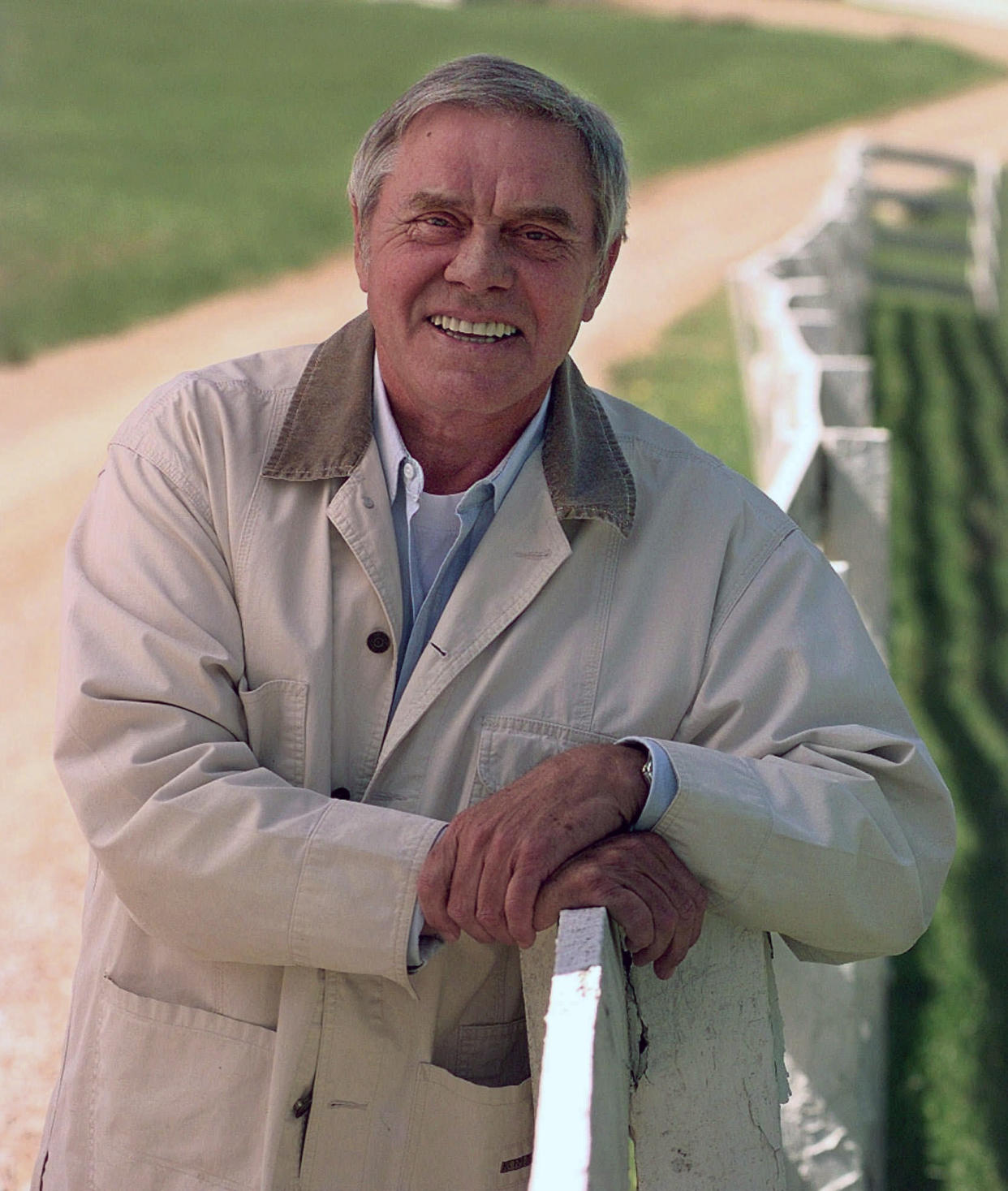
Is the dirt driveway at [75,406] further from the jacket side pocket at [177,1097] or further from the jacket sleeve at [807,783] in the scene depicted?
the jacket sleeve at [807,783]

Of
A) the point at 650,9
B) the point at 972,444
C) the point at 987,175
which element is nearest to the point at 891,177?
the point at 987,175

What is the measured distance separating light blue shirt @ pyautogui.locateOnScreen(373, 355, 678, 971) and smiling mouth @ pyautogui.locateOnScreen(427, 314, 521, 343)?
0.15m

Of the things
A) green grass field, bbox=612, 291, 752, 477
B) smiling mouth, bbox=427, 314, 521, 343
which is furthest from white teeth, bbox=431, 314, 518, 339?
green grass field, bbox=612, 291, 752, 477

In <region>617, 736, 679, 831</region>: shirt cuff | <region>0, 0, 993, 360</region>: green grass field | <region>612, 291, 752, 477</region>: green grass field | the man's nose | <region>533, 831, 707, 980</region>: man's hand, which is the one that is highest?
<region>0, 0, 993, 360</region>: green grass field

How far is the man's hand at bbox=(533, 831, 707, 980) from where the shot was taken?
68.7 inches

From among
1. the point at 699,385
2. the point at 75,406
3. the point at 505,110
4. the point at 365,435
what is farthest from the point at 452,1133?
the point at 75,406

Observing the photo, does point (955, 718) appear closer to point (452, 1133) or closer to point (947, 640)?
point (947, 640)

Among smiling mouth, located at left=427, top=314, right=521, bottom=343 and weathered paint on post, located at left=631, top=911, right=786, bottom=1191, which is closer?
weathered paint on post, located at left=631, top=911, right=786, bottom=1191

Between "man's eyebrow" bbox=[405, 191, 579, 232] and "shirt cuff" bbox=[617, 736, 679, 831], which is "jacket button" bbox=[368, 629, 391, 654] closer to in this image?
"shirt cuff" bbox=[617, 736, 679, 831]

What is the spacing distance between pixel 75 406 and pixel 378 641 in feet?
28.7

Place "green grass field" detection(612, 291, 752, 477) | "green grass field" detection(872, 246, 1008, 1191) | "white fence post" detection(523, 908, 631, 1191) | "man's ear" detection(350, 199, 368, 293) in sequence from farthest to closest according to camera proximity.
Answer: "green grass field" detection(612, 291, 752, 477), "green grass field" detection(872, 246, 1008, 1191), "man's ear" detection(350, 199, 368, 293), "white fence post" detection(523, 908, 631, 1191)

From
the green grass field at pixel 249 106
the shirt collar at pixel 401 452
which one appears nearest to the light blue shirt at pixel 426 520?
the shirt collar at pixel 401 452

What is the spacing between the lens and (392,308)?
2.18 metres

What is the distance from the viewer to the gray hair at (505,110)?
2.06 m
